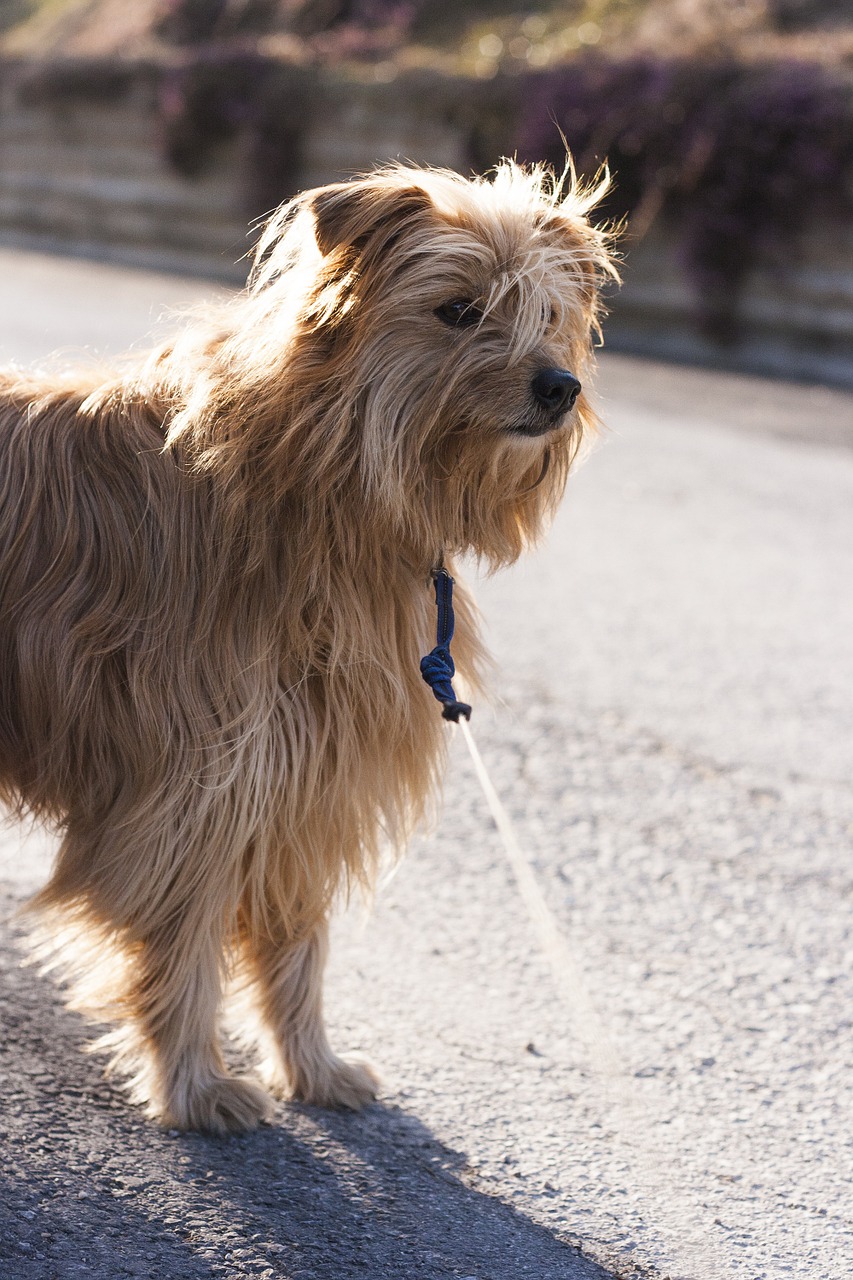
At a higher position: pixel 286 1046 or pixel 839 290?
pixel 839 290

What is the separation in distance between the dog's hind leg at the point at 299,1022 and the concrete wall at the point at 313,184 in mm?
8543

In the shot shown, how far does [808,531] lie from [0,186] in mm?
16227

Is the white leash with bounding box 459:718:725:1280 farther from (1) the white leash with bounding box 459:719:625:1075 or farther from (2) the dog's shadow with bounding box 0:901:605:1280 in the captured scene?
(2) the dog's shadow with bounding box 0:901:605:1280

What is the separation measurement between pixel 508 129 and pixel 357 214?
42.8 ft

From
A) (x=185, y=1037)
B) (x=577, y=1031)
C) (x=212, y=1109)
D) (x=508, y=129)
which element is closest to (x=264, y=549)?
(x=185, y=1037)

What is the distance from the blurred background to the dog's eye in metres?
9.68

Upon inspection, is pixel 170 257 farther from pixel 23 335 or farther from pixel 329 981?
pixel 329 981

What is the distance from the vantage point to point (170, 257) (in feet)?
56.7

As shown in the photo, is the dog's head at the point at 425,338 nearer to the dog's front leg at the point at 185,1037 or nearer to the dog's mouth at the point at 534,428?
the dog's mouth at the point at 534,428

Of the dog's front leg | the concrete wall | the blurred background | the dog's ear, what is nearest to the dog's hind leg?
the dog's front leg

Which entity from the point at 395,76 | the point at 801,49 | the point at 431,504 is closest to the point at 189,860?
the point at 431,504

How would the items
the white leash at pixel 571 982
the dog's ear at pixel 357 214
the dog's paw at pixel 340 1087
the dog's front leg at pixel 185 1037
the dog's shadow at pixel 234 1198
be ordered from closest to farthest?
1. the dog's shadow at pixel 234 1198
2. the dog's ear at pixel 357 214
3. the dog's front leg at pixel 185 1037
4. the dog's paw at pixel 340 1087
5. the white leash at pixel 571 982

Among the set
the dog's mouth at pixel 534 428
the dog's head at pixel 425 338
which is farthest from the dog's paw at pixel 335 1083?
the dog's mouth at pixel 534 428

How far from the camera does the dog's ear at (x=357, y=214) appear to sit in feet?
8.41
